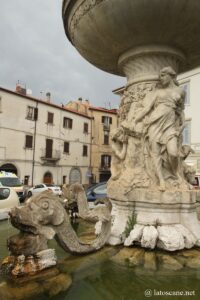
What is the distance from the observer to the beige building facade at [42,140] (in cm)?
2703

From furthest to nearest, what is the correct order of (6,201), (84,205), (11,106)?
1. (11,106)
2. (6,201)
3. (84,205)

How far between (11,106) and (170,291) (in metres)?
26.4

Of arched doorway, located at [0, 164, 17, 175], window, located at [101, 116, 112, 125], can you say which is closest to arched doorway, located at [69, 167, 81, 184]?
window, located at [101, 116, 112, 125]

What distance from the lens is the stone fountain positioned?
12.1 ft

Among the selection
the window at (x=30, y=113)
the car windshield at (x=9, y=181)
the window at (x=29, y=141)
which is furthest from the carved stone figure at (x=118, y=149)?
the window at (x=30, y=113)

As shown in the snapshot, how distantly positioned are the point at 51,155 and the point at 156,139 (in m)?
27.6

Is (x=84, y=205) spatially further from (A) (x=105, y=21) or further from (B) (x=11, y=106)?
(B) (x=11, y=106)

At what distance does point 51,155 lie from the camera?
1224 inches

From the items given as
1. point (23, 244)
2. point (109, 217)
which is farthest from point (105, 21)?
point (23, 244)

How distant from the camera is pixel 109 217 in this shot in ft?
12.3

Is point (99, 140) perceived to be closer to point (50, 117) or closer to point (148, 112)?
point (50, 117)

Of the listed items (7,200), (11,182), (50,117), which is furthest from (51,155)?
(7,200)

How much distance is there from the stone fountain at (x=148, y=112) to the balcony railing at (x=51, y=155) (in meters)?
26.0

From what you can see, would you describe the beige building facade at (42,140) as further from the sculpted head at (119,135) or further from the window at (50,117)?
the sculpted head at (119,135)
